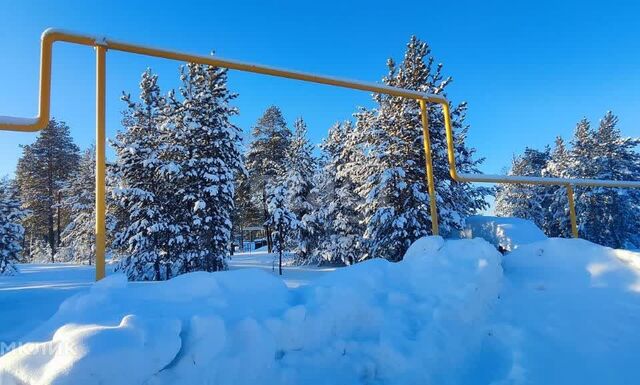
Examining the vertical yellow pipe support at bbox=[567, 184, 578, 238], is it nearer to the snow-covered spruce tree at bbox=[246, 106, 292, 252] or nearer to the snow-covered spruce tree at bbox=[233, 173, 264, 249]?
the snow-covered spruce tree at bbox=[246, 106, 292, 252]

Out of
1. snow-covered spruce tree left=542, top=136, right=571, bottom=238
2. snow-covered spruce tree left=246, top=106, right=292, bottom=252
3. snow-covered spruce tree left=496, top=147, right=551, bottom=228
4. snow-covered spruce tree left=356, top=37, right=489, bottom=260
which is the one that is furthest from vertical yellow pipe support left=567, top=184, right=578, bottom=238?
snow-covered spruce tree left=496, top=147, right=551, bottom=228

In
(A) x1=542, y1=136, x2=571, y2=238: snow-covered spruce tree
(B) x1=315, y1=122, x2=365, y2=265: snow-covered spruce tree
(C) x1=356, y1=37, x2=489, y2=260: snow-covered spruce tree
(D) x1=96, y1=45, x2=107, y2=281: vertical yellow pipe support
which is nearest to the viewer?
(D) x1=96, y1=45, x2=107, y2=281: vertical yellow pipe support

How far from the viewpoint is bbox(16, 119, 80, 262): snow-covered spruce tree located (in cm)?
3180

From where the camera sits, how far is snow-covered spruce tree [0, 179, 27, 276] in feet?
56.5

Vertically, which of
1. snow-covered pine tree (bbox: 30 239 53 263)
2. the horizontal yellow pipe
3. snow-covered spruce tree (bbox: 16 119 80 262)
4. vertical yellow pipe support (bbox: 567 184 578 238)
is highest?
snow-covered spruce tree (bbox: 16 119 80 262)

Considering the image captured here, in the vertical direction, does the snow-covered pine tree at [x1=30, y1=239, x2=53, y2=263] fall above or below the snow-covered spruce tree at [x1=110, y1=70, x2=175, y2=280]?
below

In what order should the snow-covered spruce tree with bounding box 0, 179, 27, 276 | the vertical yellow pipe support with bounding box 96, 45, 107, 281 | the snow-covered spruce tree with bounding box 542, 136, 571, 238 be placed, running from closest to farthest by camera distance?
the vertical yellow pipe support with bounding box 96, 45, 107, 281 < the snow-covered spruce tree with bounding box 0, 179, 27, 276 < the snow-covered spruce tree with bounding box 542, 136, 571, 238

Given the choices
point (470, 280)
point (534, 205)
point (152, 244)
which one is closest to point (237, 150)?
point (152, 244)

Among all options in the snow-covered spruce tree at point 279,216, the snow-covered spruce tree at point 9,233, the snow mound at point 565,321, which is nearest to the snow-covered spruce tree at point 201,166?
the snow-covered spruce tree at point 279,216

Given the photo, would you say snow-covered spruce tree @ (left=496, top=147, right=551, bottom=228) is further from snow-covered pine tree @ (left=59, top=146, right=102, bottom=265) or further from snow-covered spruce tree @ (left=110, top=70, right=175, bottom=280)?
snow-covered pine tree @ (left=59, top=146, right=102, bottom=265)

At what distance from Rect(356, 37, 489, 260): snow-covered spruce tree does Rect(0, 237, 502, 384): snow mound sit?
→ 11.4 metres

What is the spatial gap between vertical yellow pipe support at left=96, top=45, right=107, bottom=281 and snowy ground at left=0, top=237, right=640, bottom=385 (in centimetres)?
29

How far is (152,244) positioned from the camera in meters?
15.3

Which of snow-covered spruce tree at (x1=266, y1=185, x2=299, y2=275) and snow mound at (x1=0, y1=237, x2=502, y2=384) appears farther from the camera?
snow-covered spruce tree at (x1=266, y1=185, x2=299, y2=275)
